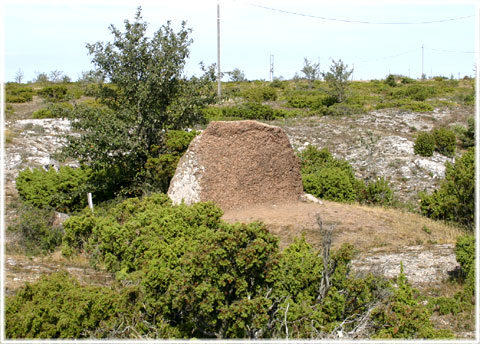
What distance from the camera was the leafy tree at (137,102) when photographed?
1269 centimetres

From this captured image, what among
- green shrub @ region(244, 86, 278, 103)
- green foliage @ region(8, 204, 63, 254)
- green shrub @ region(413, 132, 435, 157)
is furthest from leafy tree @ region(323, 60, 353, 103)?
green foliage @ region(8, 204, 63, 254)

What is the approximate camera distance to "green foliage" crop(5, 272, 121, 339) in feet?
14.1

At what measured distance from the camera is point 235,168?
10867 mm

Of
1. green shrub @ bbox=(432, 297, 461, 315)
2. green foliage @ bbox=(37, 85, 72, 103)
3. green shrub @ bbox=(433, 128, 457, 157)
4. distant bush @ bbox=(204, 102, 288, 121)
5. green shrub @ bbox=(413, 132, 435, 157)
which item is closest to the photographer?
green shrub @ bbox=(432, 297, 461, 315)

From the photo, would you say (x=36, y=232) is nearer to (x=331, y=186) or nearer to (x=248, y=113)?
A: (x=331, y=186)

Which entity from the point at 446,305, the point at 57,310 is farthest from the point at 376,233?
the point at 57,310

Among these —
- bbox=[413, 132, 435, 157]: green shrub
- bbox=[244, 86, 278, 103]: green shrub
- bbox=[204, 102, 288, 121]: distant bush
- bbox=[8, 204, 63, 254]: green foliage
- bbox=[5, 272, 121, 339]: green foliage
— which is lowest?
bbox=[8, 204, 63, 254]: green foliage

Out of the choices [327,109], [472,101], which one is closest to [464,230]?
[327,109]

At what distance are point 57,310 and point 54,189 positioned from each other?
8.76m

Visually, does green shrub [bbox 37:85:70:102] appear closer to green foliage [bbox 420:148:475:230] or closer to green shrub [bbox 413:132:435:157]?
green shrub [bbox 413:132:435:157]

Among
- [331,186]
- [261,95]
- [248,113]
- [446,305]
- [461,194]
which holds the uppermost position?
[261,95]

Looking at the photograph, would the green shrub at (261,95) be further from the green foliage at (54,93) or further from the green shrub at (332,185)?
the green shrub at (332,185)

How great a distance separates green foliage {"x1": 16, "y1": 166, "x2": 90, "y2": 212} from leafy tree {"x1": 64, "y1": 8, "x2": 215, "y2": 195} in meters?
0.62

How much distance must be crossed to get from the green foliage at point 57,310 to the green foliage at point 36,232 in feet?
15.7
